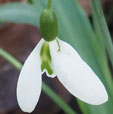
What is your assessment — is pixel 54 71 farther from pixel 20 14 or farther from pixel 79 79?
pixel 20 14

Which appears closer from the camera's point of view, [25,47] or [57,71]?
[57,71]

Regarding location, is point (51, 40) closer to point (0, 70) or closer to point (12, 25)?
point (0, 70)

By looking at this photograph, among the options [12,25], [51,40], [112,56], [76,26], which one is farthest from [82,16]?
[12,25]

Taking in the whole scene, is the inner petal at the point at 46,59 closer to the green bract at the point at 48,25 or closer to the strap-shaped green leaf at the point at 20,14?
the green bract at the point at 48,25

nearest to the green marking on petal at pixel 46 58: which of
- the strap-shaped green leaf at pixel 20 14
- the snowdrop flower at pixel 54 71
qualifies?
the snowdrop flower at pixel 54 71

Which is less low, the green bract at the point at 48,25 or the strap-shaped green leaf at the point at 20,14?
the green bract at the point at 48,25
